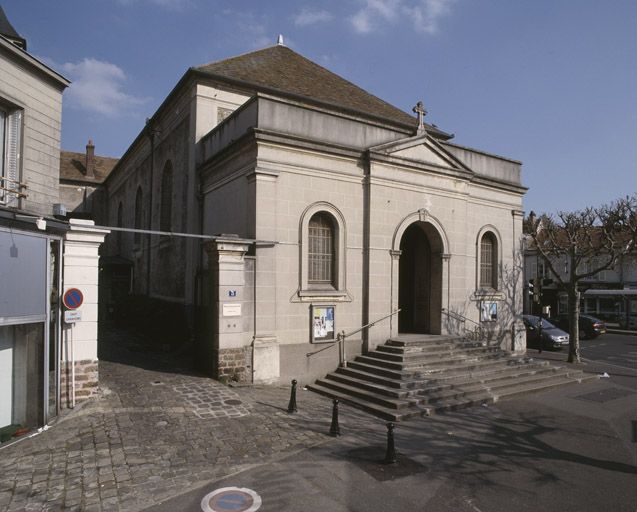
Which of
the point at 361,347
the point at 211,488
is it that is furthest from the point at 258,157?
the point at 211,488

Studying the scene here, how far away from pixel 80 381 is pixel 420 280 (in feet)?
34.9

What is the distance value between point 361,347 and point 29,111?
10115 mm

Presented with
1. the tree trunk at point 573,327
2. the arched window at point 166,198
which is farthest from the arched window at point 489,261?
the arched window at point 166,198

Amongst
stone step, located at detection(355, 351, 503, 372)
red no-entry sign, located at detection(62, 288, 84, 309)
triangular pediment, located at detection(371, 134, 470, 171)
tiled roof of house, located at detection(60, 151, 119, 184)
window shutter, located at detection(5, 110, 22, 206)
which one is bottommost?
stone step, located at detection(355, 351, 503, 372)

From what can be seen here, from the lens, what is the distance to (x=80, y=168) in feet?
113

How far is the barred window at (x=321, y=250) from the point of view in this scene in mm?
12195

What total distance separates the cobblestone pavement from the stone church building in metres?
1.63

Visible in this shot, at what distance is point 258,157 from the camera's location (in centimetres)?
1116

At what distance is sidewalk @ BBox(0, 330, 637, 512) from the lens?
566cm

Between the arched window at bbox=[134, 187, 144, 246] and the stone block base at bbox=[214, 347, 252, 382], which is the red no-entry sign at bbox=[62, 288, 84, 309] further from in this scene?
the arched window at bbox=[134, 187, 144, 246]

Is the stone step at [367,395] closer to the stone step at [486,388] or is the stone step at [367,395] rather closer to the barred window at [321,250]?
the stone step at [486,388]

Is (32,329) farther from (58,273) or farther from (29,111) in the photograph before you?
(29,111)

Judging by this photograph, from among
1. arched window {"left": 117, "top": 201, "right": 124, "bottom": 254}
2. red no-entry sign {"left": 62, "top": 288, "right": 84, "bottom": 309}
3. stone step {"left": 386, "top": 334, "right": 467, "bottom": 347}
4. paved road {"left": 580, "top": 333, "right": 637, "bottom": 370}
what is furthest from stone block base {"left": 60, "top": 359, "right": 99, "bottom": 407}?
arched window {"left": 117, "top": 201, "right": 124, "bottom": 254}

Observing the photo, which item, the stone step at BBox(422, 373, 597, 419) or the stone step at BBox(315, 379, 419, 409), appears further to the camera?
the stone step at BBox(422, 373, 597, 419)
